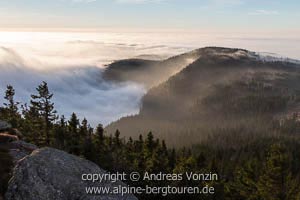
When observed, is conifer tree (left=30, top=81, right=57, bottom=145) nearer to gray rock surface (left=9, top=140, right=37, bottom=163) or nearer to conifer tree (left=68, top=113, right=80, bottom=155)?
conifer tree (left=68, top=113, right=80, bottom=155)

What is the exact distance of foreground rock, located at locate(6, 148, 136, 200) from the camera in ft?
94.6

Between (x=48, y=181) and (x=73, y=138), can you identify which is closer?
(x=48, y=181)

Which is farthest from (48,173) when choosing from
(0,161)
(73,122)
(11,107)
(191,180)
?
(11,107)

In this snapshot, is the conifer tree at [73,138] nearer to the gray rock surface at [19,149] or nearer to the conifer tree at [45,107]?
the conifer tree at [45,107]

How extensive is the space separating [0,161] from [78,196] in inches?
333

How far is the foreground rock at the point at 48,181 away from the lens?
28.8 metres

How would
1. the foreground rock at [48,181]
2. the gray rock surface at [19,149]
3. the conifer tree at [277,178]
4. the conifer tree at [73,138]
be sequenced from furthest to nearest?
1. the conifer tree at [73,138]
2. the conifer tree at [277,178]
3. the gray rock surface at [19,149]
4. the foreground rock at [48,181]

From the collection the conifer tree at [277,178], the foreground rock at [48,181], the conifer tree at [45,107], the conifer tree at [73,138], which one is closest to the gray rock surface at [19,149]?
the foreground rock at [48,181]

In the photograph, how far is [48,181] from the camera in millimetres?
29797

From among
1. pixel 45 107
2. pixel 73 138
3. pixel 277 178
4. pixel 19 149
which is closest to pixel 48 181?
pixel 19 149

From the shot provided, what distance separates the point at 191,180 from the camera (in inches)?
2068

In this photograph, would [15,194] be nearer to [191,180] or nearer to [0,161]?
[0,161]

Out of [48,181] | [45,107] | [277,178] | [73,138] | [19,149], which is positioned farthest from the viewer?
[73,138]

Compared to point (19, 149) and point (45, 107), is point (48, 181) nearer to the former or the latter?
point (19, 149)
